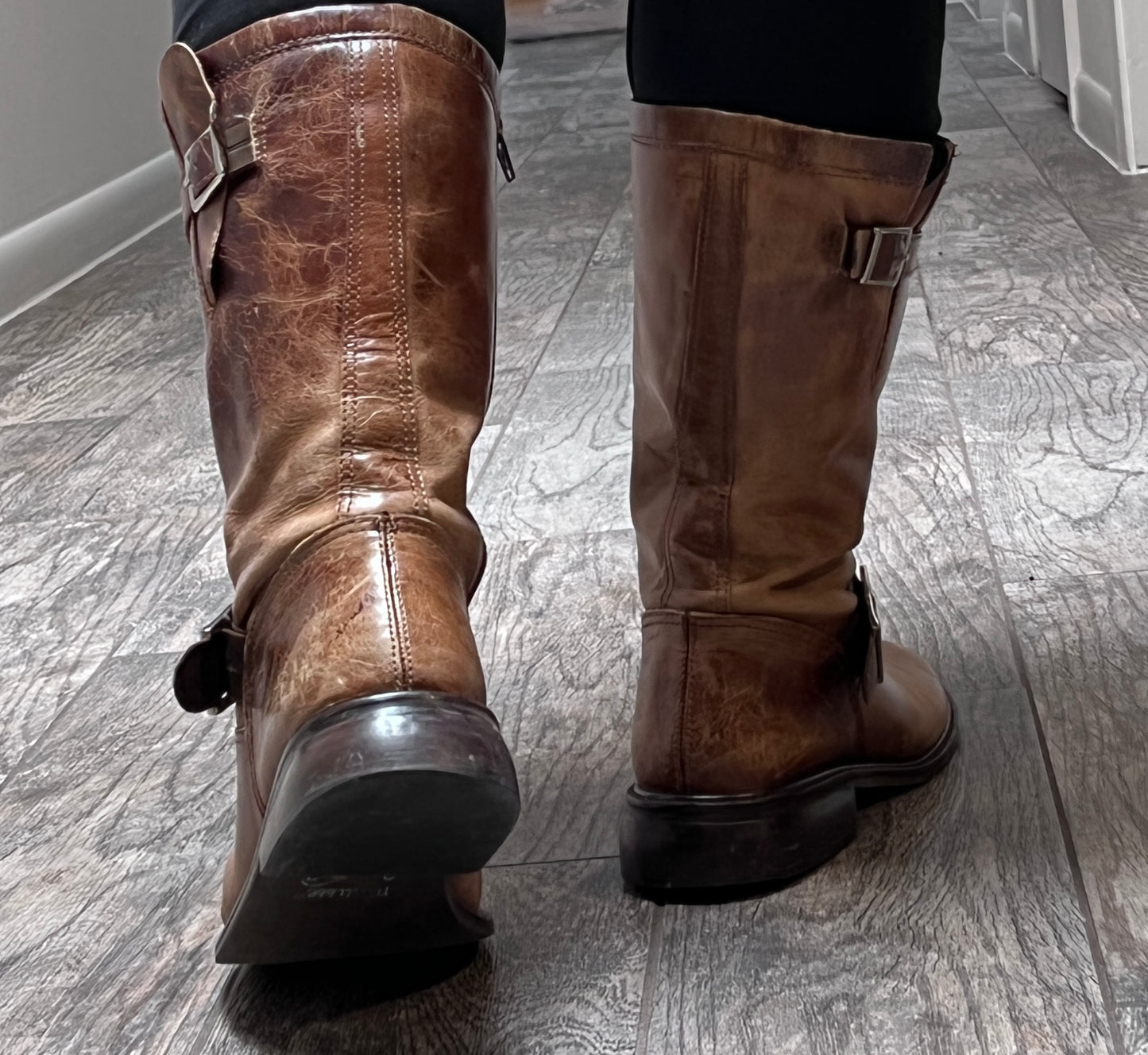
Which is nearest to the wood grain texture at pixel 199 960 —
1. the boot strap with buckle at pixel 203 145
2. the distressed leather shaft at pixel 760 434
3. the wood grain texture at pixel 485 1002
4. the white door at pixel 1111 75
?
the wood grain texture at pixel 485 1002

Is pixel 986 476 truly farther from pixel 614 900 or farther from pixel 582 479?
pixel 614 900

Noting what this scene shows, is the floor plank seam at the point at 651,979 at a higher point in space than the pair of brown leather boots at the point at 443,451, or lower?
lower

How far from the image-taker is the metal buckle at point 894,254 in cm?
71

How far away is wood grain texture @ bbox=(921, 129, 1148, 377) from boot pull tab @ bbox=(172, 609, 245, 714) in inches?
43.8

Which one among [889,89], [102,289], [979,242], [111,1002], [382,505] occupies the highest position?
[889,89]

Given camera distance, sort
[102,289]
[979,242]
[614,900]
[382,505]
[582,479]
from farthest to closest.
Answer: [102,289] < [979,242] < [582,479] < [614,900] < [382,505]

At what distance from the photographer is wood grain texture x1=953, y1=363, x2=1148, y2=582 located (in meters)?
1.14

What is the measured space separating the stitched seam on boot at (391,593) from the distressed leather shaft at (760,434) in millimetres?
187

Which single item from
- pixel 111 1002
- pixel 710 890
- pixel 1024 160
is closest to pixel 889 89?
pixel 710 890

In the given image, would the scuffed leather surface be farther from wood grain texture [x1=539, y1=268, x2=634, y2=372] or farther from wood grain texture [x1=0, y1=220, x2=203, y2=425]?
wood grain texture [x1=0, y1=220, x2=203, y2=425]

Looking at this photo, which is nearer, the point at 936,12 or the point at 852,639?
the point at 936,12

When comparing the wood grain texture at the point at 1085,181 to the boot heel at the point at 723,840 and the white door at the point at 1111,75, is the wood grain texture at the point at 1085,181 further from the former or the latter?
the boot heel at the point at 723,840

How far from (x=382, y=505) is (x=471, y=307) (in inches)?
4.4

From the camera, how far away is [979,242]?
217cm
